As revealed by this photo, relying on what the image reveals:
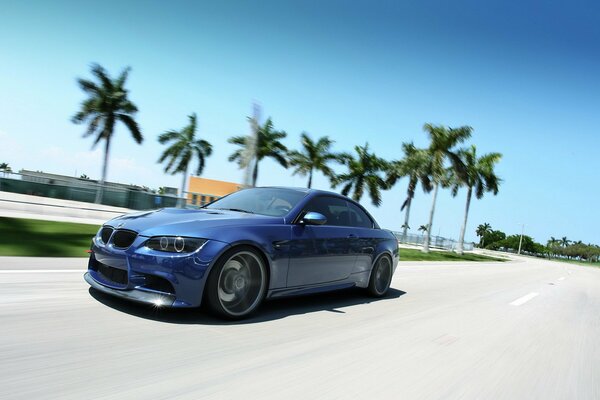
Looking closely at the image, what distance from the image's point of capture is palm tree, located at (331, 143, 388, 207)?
146 feet

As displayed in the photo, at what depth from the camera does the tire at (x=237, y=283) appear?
4250 mm

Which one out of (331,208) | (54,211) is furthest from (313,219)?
(54,211)

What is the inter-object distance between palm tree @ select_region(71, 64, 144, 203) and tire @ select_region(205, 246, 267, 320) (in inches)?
1482

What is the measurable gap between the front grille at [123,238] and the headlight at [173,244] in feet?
0.68

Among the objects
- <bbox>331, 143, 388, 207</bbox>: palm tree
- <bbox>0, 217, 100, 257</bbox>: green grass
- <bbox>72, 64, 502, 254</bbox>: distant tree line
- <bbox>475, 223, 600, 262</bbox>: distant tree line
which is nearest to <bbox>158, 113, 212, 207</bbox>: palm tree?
<bbox>72, 64, 502, 254</bbox>: distant tree line

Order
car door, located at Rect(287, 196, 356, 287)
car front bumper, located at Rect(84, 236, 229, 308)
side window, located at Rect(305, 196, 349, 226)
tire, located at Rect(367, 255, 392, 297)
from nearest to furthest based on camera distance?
car front bumper, located at Rect(84, 236, 229, 308) → car door, located at Rect(287, 196, 356, 287) → side window, located at Rect(305, 196, 349, 226) → tire, located at Rect(367, 255, 392, 297)

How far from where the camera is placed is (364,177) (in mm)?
44719

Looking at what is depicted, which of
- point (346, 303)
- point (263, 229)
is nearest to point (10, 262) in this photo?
point (263, 229)

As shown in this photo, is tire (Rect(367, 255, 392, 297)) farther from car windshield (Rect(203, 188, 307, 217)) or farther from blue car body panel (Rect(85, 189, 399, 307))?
car windshield (Rect(203, 188, 307, 217))

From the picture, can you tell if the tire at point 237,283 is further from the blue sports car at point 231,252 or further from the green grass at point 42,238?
the green grass at point 42,238

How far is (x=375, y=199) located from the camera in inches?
1761

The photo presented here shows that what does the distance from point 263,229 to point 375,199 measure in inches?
1604

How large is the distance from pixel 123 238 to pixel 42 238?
21.3 feet

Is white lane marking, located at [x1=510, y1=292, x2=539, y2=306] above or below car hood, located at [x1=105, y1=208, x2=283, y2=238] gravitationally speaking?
below
